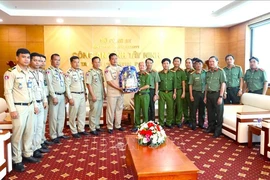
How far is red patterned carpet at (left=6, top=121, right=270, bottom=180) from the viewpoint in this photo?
3.28m

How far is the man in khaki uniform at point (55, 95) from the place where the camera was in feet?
14.9

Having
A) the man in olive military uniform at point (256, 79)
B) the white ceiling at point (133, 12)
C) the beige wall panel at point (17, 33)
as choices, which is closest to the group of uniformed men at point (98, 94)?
the man in olive military uniform at point (256, 79)

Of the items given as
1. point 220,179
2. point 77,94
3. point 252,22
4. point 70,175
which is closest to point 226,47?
point 252,22

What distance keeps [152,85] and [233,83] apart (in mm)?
2022

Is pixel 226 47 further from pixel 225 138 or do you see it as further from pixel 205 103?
pixel 225 138

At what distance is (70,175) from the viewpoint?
3283 millimetres

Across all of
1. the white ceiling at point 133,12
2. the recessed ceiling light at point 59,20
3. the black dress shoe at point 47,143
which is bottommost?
the black dress shoe at point 47,143

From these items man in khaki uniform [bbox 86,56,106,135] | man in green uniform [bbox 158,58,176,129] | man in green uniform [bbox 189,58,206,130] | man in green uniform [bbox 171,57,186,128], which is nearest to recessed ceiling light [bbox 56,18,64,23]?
man in khaki uniform [bbox 86,56,106,135]

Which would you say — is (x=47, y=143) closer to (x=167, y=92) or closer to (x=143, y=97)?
(x=143, y=97)

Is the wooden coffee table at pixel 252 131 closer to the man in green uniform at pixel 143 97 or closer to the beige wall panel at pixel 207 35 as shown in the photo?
the man in green uniform at pixel 143 97

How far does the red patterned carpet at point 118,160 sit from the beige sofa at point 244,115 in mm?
176

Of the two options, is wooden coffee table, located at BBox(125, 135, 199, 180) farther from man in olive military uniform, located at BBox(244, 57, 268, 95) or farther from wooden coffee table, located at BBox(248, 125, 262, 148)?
man in olive military uniform, located at BBox(244, 57, 268, 95)

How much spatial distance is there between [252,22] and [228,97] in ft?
9.77

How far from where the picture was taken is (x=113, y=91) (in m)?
5.45
